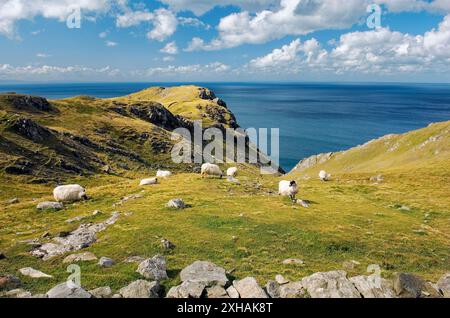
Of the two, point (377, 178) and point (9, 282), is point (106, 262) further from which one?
point (377, 178)

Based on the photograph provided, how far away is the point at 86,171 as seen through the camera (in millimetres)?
94438

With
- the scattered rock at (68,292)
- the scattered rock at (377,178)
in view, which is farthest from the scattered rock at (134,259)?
the scattered rock at (377,178)

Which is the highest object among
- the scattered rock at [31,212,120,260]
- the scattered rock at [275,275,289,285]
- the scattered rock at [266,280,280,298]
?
the scattered rock at [266,280,280,298]

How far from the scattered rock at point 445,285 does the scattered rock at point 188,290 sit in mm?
13175

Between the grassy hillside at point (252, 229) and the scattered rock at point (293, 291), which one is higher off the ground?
the scattered rock at point (293, 291)

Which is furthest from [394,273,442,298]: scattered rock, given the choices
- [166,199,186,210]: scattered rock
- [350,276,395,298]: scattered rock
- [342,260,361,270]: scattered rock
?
[166,199,186,210]: scattered rock

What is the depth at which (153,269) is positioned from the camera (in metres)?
19.4

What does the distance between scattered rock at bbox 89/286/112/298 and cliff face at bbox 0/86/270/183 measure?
70.8 m

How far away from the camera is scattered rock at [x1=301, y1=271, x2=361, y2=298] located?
17375 millimetres

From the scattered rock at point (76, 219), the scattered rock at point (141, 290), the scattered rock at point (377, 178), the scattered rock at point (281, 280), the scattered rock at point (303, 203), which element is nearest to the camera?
the scattered rock at point (141, 290)

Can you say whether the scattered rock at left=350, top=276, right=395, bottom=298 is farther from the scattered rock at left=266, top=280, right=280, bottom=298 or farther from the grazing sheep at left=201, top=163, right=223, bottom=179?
the grazing sheep at left=201, top=163, right=223, bottom=179

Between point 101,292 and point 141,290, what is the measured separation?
1.99 metres

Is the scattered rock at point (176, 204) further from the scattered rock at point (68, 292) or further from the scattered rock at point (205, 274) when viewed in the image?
the scattered rock at point (68, 292)

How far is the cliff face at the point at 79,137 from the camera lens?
3413 inches
